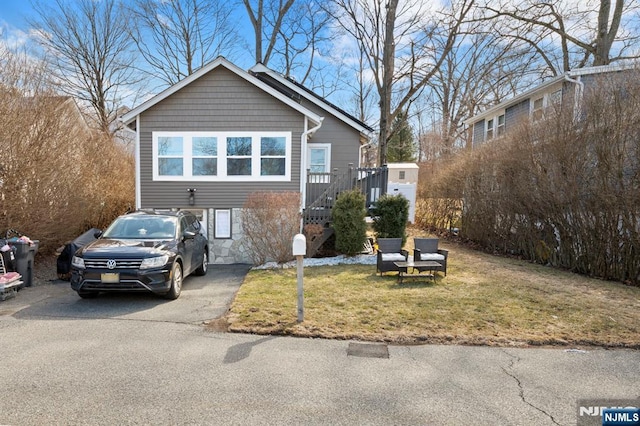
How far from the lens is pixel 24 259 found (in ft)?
23.2

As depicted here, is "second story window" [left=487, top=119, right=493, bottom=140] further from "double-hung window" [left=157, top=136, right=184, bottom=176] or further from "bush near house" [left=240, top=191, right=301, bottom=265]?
"double-hung window" [left=157, top=136, right=184, bottom=176]

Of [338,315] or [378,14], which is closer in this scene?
[338,315]

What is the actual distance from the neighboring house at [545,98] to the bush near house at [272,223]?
736 centimetres

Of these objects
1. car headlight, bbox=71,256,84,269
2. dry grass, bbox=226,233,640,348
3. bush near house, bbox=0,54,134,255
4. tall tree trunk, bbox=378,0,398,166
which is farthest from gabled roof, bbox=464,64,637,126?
bush near house, bbox=0,54,134,255

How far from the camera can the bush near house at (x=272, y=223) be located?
8.91m

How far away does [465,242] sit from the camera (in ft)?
42.1

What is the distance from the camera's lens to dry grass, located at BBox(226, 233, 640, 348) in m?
4.49

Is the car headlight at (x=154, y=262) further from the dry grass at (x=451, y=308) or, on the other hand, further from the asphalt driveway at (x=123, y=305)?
the dry grass at (x=451, y=308)

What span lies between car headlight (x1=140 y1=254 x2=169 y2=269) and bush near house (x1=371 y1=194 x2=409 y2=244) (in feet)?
19.6

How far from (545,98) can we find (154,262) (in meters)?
17.3

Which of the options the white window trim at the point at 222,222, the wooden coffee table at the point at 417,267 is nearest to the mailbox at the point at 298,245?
the wooden coffee table at the point at 417,267

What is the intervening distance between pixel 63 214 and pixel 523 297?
11.5 metres

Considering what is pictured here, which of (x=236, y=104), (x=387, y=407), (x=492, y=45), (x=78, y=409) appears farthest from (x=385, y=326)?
(x=492, y=45)

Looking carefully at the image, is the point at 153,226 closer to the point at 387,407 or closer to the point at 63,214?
the point at 63,214
